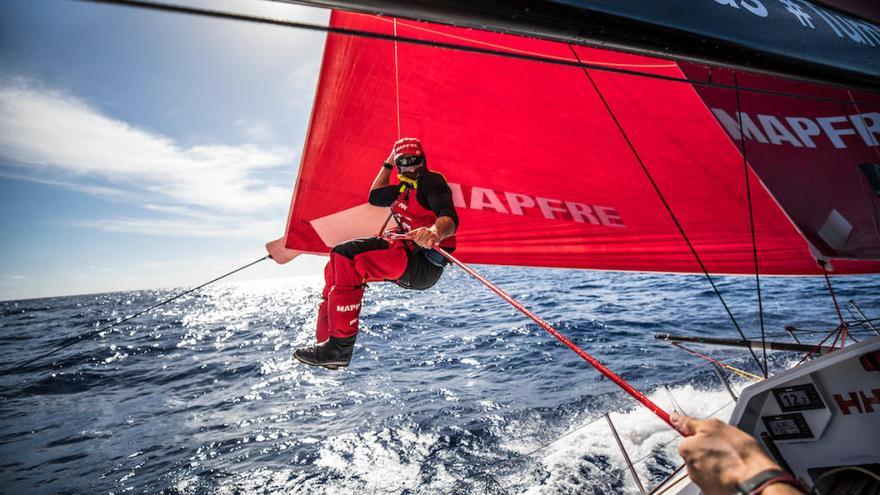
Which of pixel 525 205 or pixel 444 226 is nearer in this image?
pixel 444 226

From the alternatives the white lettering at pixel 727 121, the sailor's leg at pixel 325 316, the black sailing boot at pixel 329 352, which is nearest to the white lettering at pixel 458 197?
Result: the sailor's leg at pixel 325 316

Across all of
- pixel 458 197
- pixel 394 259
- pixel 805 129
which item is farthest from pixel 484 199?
pixel 805 129

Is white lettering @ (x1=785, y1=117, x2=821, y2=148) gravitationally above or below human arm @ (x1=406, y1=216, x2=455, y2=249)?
above

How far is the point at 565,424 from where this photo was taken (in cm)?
681

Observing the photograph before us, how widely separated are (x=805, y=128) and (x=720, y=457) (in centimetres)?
398

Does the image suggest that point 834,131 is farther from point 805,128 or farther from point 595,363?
point 595,363

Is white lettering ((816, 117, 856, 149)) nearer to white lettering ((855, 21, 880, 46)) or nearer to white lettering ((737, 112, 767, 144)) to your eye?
white lettering ((737, 112, 767, 144))

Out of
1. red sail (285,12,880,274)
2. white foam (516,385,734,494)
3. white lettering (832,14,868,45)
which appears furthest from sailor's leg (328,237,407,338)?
white foam (516,385,734,494)

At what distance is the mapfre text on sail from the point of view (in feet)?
10.8

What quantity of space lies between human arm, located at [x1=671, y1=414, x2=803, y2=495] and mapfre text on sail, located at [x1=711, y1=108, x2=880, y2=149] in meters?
3.34

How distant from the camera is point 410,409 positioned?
8.07 metres

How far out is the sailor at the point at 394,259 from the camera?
8.81 ft

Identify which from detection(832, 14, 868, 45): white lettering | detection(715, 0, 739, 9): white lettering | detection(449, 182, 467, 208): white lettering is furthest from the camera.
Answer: detection(449, 182, 467, 208): white lettering

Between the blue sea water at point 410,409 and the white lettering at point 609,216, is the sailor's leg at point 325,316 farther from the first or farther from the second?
the blue sea water at point 410,409
